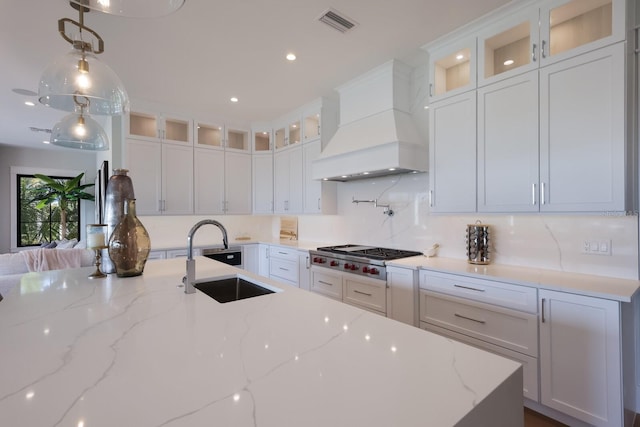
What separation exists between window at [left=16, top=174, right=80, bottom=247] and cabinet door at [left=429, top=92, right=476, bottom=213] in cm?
747

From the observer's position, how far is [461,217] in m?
2.78

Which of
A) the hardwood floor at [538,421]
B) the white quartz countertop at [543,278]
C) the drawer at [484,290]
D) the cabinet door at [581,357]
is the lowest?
the hardwood floor at [538,421]

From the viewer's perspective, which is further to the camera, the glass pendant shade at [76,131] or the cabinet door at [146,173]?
the cabinet door at [146,173]

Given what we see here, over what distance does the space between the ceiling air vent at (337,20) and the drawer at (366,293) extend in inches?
82.5

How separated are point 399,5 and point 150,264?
264 cm

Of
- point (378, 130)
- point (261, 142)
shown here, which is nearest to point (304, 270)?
point (378, 130)

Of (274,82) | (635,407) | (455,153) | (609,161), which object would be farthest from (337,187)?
(635,407)

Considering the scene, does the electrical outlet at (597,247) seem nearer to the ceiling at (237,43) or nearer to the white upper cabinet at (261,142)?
the ceiling at (237,43)

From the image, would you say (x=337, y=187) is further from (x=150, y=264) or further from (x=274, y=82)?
(x=150, y=264)

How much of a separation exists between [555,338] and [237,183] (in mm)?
4142

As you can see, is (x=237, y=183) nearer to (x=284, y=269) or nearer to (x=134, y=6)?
(x=284, y=269)

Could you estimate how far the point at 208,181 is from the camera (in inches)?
176

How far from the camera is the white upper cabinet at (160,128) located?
3.92 metres

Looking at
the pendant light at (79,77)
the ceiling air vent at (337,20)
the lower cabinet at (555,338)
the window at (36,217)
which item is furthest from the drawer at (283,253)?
the window at (36,217)
